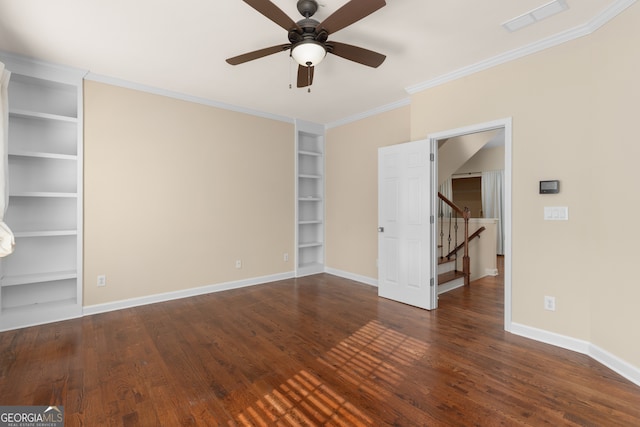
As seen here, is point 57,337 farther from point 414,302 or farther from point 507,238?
point 507,238

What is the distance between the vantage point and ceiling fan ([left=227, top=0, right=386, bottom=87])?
1.86 meters

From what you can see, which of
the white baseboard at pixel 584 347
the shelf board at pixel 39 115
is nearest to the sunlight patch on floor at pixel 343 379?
the white baseboard at pixel 584 347

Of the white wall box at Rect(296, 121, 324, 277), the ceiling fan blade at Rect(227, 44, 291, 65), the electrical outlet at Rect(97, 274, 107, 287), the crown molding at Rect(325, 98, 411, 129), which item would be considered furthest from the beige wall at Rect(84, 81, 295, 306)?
the ceiling fan blade at Rect(227, 44, 291, 65)

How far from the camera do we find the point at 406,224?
3863 millimetres

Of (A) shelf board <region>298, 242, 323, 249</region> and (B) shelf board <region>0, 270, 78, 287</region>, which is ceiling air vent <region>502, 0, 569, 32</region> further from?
(B) shelf board <region>0, 270, 78, 287</region>

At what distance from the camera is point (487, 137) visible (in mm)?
4949

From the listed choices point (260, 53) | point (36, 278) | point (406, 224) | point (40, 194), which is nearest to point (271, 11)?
point (260, 53)

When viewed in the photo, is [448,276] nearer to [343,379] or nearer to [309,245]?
[309,245]

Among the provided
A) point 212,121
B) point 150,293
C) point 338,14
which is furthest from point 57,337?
point 338,14

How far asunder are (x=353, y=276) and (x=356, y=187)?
1490mm

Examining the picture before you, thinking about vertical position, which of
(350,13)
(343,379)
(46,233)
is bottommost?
(343,379)

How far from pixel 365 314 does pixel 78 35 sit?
3.90 meters

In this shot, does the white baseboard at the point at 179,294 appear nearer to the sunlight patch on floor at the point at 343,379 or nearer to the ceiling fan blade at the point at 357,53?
the sunlight patch on floor at the point at 343,379

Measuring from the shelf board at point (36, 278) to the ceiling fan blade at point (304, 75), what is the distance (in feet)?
10.6
